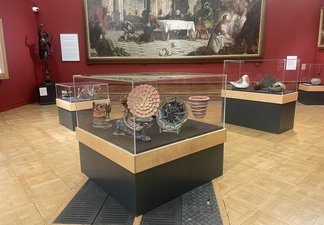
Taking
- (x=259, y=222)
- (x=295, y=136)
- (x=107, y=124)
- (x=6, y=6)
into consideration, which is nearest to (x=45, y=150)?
(x=107, y=124)

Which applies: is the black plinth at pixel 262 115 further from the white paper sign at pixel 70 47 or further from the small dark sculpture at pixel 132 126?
the white paper sign at pixel 70 47

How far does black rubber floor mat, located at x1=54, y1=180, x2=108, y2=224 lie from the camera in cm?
187

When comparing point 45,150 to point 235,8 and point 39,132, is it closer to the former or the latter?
point 39,132

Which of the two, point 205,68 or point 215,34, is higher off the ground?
point 215,34

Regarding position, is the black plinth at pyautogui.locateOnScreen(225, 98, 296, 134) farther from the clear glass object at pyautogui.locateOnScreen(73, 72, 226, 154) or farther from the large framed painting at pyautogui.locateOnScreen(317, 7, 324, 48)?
the large framed painting at pyautogui.locateOnScreen(317, 7, 324, 48)

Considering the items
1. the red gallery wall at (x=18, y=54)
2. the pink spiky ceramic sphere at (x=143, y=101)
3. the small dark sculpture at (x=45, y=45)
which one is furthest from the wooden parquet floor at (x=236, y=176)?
the small dark sculpture at (x=45, y=45)

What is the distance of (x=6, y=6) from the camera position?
19.6 feet

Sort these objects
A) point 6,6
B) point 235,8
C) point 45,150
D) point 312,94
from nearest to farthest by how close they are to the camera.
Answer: point 45,150 < point 6,6 < point 312,94 < point 235,8

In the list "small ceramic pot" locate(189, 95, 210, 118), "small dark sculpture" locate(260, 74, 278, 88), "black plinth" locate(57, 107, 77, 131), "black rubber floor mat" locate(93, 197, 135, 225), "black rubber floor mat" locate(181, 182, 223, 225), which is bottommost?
"black rubber floor mat" locate(181, 182, 223, 225)

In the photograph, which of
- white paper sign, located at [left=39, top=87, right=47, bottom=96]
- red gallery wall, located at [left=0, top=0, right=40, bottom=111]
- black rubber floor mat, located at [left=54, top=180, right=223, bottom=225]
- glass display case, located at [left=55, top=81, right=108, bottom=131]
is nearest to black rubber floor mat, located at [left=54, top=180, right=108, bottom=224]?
black rubber floor mat, located at [left=54, top=180, right=223, bottom=225]

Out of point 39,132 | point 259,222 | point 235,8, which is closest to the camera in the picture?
point 259,222

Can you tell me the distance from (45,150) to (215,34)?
5.31m

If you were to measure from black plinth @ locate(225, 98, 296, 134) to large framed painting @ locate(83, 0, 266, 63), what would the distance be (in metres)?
2.86

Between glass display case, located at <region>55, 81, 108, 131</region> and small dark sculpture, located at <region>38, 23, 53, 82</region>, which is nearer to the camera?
glass display case, located at <region>55, 81, 108, 131</region>
